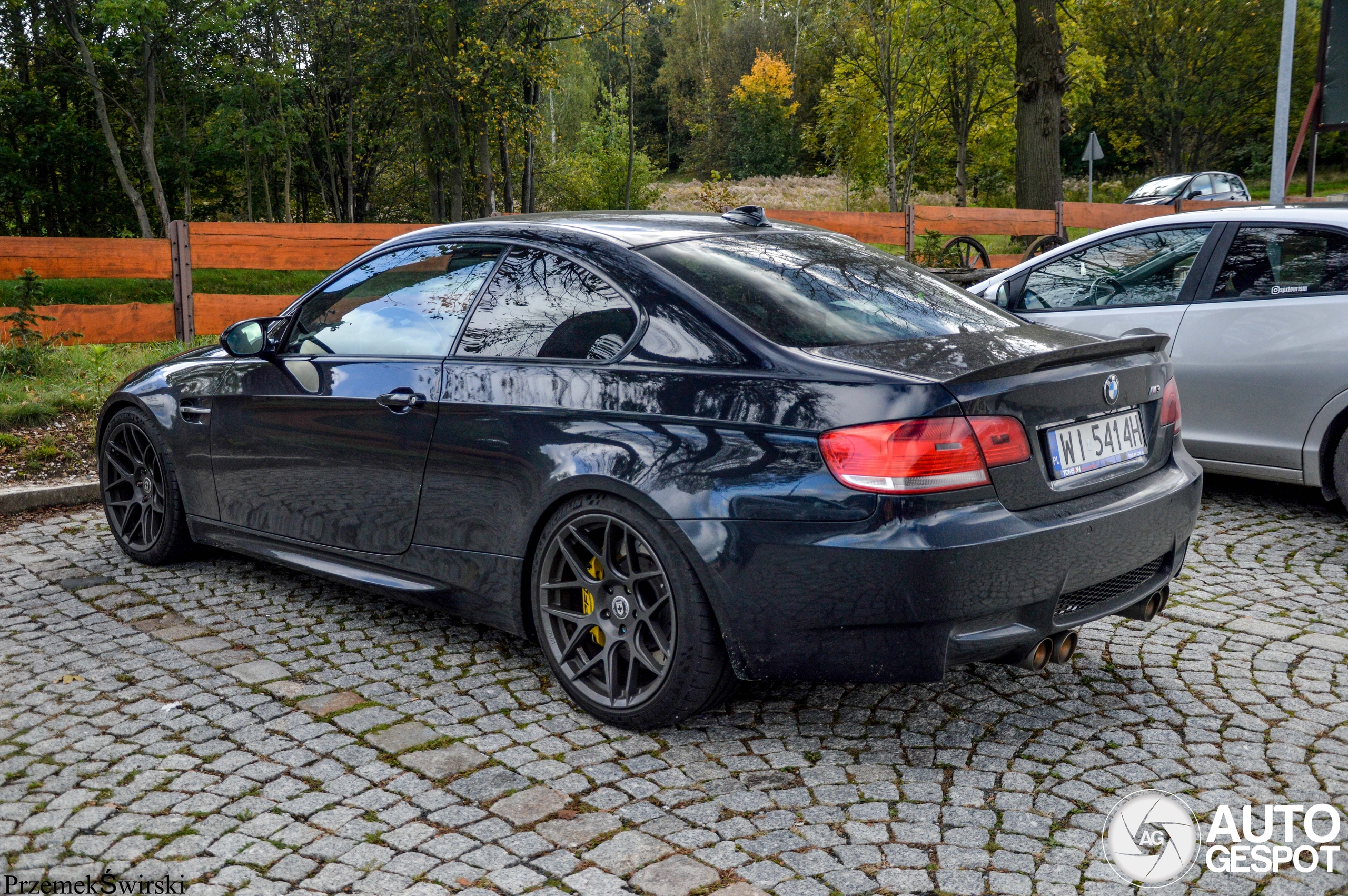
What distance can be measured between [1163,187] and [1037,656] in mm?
26719

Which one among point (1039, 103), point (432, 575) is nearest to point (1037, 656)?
point (432, 575)

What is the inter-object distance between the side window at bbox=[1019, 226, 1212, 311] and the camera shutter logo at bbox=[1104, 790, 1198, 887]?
151 inches

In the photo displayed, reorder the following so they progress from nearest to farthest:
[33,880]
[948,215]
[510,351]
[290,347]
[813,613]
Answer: [33,880]
[813,613]
[510,351]
[290,347]
[948,215]

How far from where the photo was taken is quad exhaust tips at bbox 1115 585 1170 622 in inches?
134

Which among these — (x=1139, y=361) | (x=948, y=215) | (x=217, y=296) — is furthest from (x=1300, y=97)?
(x=1139, y=361)

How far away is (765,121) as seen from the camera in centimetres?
6231

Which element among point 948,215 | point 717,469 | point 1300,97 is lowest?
point 717,469

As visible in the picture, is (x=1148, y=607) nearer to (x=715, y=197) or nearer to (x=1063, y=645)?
(x=1063, y=645)

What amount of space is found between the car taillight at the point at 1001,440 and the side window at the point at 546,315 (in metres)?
1.08

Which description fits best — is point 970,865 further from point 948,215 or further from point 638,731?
point 948,215

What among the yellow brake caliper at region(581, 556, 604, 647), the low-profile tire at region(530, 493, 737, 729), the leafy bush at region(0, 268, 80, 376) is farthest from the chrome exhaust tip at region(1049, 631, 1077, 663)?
the leafy bush at region(0, 268, 80, 376)

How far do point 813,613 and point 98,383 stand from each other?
7.54 meters

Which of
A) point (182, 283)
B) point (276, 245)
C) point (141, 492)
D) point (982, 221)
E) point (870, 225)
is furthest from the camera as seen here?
point (982, 221)

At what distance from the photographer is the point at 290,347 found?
14.7 feet
